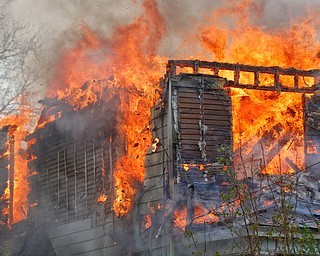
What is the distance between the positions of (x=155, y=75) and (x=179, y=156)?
3522 millimetres

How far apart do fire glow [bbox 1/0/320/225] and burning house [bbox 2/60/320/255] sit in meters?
0.05

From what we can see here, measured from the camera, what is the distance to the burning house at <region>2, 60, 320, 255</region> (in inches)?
846

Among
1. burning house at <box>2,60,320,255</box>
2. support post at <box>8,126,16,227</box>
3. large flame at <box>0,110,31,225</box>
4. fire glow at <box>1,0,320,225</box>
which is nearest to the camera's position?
burning house at <box>2,60,320,255</box>

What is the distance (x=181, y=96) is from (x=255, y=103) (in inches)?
113

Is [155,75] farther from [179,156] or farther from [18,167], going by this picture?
[18,167]

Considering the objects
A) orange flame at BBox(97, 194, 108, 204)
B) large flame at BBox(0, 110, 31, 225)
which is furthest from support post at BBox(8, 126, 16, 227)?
orange flame at BBox(97, 194, 108, 204)

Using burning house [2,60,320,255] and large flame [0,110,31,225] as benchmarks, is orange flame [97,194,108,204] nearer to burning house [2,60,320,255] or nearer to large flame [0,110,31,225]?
burning house [2,60,320,255]

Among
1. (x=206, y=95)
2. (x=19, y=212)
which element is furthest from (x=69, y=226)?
(x=206, y=95)

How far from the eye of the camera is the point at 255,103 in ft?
78.7

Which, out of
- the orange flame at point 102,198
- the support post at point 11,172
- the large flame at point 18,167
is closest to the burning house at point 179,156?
the orange flame at point 102,198

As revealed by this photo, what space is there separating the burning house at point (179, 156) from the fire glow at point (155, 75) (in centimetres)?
5

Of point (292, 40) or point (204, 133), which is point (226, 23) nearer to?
point (292, 40)

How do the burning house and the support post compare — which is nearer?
the burning house

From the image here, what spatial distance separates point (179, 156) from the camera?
22.1m
